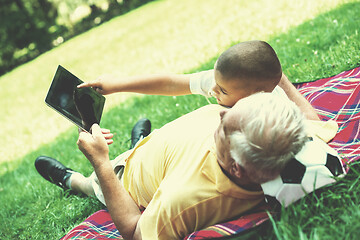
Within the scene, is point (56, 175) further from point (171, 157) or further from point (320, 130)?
point (320, 130)

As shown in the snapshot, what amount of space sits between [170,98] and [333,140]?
2.47 meters

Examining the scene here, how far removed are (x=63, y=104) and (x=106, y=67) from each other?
6.94 meters

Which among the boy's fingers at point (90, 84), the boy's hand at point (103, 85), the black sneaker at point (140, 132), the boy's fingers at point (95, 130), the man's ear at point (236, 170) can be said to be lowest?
the black sneaker at point (140, 132)

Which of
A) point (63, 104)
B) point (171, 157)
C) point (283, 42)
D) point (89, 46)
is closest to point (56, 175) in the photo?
point (63, 104)

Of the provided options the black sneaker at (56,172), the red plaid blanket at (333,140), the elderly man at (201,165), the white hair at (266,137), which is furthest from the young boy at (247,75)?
the black sneaker at (56,172)

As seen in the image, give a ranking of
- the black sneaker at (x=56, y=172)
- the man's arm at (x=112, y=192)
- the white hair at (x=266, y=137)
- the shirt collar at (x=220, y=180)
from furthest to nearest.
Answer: the black sneaker at (x=56, y=172)
the man's arm at (x=112, y=192)
the shirt collar at (x=220, y=180)
the white hair at (x=266, y=137)

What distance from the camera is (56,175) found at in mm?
3326

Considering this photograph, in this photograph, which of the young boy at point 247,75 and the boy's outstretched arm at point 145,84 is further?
the boy's outstretched arm at point 145,84

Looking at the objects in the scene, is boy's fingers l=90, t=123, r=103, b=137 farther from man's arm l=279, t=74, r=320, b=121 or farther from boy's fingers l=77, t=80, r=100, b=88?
man's arm l=279, t=74, r=320, b=121

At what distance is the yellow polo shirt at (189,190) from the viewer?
178 cm

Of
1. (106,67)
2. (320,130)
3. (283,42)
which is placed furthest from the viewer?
(106,67)

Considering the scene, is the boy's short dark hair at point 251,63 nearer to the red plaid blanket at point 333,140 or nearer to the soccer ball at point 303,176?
the soccer ball at point 303,176

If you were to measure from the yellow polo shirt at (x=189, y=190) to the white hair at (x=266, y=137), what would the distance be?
0.20 meters

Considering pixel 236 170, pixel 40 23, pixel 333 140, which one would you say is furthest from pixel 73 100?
pixel 40 23
